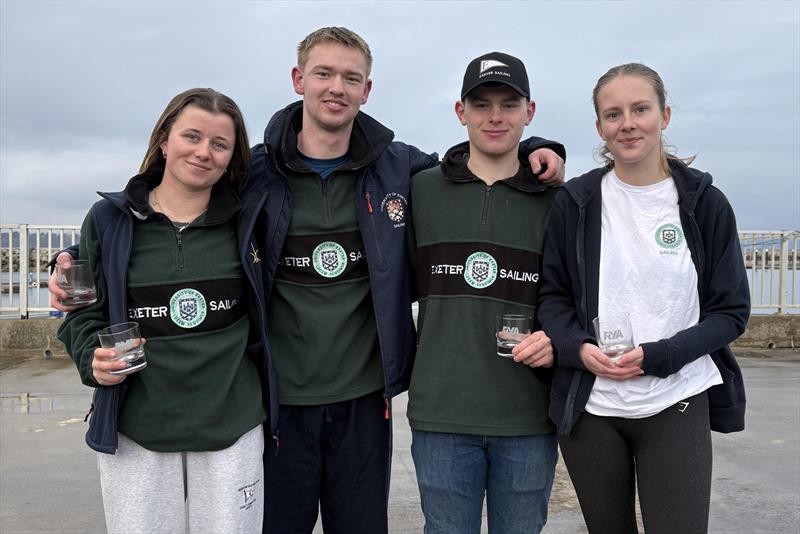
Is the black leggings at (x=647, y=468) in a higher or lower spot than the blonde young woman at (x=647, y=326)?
lower

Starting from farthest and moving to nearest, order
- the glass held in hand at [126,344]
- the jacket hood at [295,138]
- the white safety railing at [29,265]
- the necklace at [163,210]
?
the white safety railing at [29,265] < the jacket hood at [295,138] < the necklace at [163,210] < the glass held in hand at [126,344]

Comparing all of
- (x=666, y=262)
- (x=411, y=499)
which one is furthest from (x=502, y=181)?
(x=411, y=499)

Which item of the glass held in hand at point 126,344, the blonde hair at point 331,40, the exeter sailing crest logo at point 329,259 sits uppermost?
the blonde hair at point 331,40

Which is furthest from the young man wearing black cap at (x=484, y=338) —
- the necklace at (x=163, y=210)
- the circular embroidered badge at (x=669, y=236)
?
the necklace at (x=163, y=210)

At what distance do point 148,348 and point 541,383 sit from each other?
1498mm

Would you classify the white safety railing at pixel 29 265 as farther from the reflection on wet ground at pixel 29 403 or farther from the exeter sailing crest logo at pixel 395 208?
the exeter sailing crest logo at pixel 395 208

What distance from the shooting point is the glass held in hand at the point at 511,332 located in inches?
97.7

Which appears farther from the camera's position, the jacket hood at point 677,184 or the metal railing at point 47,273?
the metal railing at point 47,273

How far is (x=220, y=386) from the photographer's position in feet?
8.11

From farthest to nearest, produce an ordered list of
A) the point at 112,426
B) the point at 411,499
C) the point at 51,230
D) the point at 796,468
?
the point at 51,230
the point at 796,468
the point at 411,499
the point at 112,426

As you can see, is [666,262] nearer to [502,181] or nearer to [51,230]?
[502,181]

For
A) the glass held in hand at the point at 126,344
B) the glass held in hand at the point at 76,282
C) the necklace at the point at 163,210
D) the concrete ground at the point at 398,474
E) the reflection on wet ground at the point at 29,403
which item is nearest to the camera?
the glass held in hand at the point at 126,344

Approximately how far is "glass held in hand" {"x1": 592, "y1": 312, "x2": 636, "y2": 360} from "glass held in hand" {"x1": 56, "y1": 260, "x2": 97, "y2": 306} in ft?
5.94

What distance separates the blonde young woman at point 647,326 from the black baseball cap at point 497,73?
322mm
